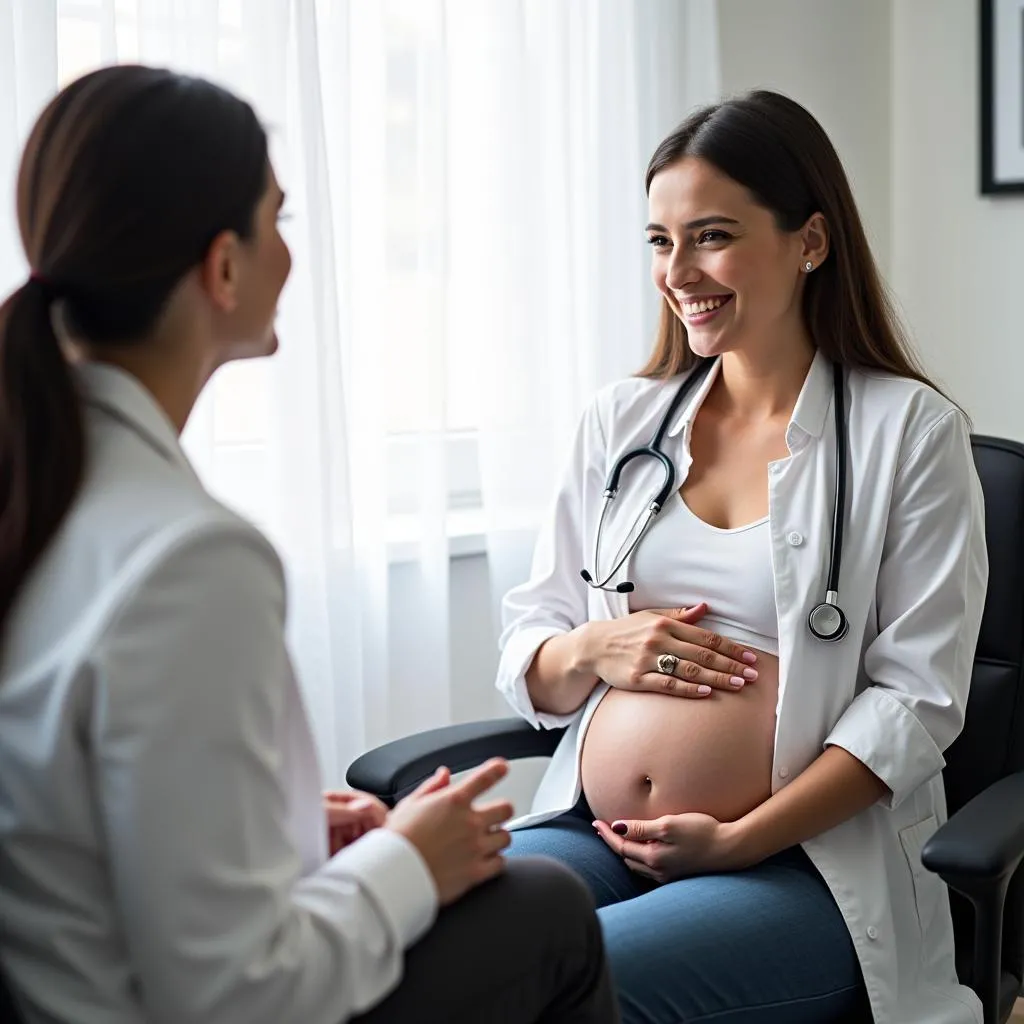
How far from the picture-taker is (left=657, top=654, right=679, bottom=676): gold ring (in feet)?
5.24

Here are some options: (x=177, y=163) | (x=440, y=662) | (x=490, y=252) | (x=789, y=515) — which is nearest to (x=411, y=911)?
(x=177, y=163)

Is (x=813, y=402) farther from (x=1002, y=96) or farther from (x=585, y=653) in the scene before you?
(x=1002, y=96)

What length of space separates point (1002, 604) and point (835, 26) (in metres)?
1.71

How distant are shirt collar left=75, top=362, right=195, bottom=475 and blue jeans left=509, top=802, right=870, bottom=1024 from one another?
67 centimetres

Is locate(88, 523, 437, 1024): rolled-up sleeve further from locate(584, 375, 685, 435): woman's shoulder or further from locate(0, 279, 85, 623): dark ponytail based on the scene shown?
locate(584, 375, 685, 435): woman's shoulder

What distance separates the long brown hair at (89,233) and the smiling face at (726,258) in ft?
2.78

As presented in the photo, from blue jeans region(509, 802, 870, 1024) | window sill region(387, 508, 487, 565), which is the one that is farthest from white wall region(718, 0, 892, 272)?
blue jeans region(509, 802, 870, 1024)

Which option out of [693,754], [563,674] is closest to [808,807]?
[693,754]

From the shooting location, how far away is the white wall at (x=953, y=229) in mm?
2795

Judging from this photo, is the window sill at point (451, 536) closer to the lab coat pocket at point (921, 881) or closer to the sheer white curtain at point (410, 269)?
the sheer white curtain at point (410, 269)

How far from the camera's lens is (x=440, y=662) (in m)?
2.25

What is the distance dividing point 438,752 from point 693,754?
0.30 meters

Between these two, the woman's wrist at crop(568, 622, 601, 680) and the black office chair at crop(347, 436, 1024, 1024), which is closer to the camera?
the black office chair at crop(347, 436, 1024, 1024)

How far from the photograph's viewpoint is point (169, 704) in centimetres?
82
